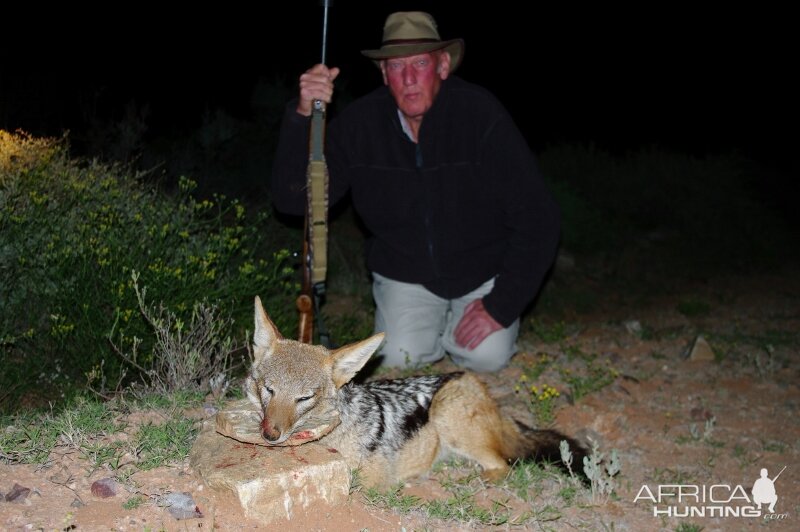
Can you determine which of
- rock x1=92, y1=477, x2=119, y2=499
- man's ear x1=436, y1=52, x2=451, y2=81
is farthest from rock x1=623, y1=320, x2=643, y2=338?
rock x1=92, y1=477, x2=119, y2=499

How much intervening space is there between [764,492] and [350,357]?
2614 millimetres

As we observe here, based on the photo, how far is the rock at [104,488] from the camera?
122 inches

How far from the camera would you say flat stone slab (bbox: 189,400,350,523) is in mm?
3084

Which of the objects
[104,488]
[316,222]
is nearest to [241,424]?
[104,488]

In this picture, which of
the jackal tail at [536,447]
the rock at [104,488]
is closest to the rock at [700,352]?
the jackal tail at [536,447]

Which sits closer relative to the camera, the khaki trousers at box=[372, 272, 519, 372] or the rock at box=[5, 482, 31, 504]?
the rock at box=[5, 482, 31, 504]

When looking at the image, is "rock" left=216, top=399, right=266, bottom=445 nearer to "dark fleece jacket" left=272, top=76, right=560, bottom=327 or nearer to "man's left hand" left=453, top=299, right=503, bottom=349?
"dark fleece jacket" left=272, top=76, right=560, bottom=327

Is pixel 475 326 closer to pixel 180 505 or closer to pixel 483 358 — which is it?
pixel 483 358

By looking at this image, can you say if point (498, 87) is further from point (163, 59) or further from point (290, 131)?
point (290, 131)

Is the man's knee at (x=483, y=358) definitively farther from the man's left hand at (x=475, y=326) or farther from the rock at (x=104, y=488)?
the rock at (x=104, y=488)

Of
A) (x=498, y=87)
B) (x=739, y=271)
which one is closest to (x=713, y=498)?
(x=739, y=271)

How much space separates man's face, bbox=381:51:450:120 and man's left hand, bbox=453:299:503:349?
1.49 m

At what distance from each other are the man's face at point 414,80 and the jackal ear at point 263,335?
2194 millimetres

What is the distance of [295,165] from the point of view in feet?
16.7
